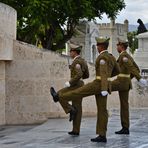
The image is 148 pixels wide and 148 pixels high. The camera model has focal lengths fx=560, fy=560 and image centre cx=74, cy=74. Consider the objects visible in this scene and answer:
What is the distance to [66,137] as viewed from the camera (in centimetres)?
965

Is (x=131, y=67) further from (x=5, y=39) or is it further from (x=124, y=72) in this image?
(x=5, y=39)

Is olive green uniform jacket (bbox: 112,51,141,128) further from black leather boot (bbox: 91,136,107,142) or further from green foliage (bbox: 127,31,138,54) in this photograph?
green foliage (bbox: 127,31,138,54)

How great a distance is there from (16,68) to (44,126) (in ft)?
6.44

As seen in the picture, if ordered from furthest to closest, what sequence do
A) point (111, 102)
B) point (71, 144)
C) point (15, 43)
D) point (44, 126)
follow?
point (111, 102) < point (15, 43) < point (44, 126) < point (71, 144)

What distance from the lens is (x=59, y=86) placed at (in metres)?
13.0

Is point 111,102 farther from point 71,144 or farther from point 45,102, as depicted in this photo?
point 71,144

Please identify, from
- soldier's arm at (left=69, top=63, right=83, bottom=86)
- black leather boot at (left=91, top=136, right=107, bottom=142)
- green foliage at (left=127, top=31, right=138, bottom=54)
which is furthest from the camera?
green foliage at (left=127, top=31, right=138, bottom=54)

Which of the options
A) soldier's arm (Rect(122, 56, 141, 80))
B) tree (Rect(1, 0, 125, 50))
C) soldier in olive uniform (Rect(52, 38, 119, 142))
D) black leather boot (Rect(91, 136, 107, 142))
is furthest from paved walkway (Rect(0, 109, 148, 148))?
tree (Rect(1, 0, 125, 50))

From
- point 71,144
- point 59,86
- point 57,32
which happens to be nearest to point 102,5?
point 57,32

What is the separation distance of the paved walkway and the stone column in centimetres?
79

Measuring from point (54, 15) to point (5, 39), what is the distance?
18.7m

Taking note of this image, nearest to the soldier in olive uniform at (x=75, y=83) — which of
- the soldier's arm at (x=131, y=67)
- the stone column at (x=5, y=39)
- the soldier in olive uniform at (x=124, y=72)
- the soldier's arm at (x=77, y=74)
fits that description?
the soldier's arm at (x=77, y=74)

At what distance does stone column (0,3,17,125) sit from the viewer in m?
12.4

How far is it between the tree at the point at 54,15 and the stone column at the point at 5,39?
15.0m
